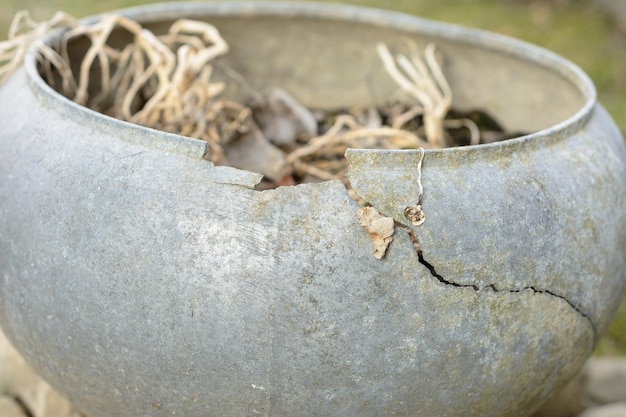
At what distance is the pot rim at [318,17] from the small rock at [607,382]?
0.80 m

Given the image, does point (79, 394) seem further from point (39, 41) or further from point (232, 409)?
point (39, 41)

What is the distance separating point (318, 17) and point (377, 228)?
4.06 feet

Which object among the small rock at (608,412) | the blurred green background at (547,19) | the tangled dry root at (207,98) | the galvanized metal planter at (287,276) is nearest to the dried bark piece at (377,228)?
the galvanized metal planter at (287,276)

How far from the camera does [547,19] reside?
195 inches

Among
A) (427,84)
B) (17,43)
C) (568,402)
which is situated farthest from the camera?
(427,84)

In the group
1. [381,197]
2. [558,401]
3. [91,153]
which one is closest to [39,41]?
[91,153]

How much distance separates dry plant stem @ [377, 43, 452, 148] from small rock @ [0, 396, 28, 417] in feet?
3.62

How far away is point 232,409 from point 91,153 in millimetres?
434

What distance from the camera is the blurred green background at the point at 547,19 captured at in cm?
436

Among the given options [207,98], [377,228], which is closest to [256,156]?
[207,98]

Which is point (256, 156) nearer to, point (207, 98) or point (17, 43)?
point (207, 98)

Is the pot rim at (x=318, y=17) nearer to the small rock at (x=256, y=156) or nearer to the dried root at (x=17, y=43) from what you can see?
the dried root at (x=17, y=43)

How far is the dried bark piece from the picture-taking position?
4.07ft

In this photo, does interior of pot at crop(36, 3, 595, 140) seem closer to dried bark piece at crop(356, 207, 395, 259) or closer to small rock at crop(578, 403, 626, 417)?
small rock at crop(578, 403, 626, 417)
